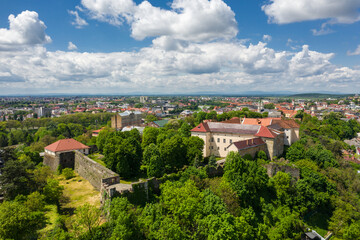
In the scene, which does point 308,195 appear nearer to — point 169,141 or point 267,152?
point 267,152

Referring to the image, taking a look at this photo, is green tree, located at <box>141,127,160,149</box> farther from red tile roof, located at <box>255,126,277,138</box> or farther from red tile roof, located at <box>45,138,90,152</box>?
red tile roof, located at <box>255,126,277,138</box>

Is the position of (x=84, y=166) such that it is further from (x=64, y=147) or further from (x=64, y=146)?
(x=64, y=146)

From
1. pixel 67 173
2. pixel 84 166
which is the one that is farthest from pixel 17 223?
pixel 67 173

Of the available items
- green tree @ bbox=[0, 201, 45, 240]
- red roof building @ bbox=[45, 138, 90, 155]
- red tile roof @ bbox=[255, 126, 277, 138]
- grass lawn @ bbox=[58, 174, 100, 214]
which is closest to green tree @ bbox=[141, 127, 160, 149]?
red roof building @ bbox=[45, 138, 90, 155]

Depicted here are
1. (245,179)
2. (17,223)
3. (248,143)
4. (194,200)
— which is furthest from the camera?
(248,143)

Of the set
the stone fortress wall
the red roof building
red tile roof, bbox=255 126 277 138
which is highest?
red tile roof, bbox=255 126 277 138

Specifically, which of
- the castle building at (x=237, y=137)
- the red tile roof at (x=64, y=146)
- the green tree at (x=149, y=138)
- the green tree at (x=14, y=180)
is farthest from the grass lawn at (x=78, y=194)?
the castle building at (x=237, y=137)
